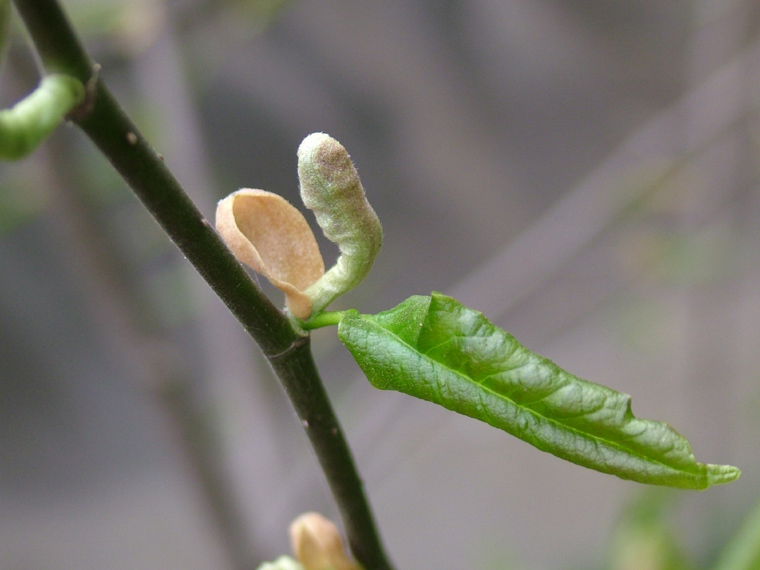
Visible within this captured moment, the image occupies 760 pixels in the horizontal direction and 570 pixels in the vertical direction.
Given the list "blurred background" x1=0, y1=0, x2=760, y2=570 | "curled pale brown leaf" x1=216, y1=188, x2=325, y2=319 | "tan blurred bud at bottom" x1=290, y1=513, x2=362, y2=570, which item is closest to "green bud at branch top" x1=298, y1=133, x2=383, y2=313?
"curled pale brown leaf" x1=216, y1=188, x2=325, y2=319

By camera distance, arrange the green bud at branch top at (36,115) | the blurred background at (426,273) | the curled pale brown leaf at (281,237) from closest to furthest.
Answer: the green bud at branch top at (36,115) → the curled pale brown leaf at (281,237) → the blurred background at (426,273)

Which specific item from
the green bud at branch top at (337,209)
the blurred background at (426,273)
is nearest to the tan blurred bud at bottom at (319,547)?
the green bud at branch top at (337,209)

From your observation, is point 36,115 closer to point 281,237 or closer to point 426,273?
point 281,237

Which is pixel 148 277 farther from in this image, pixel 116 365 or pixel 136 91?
pixel 136 91

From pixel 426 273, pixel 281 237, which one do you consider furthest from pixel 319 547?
pixel 426 273

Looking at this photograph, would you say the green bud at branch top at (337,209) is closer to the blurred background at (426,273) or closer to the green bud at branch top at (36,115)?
the green bud at branch top at (36,115)
